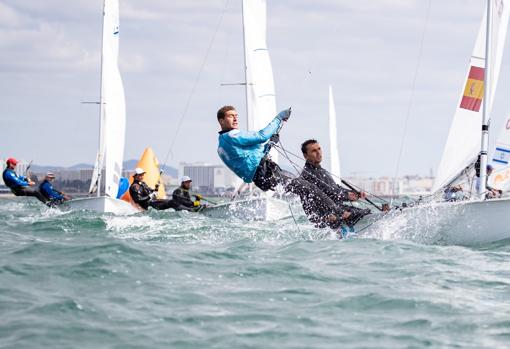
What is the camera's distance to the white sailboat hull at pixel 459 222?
927cm

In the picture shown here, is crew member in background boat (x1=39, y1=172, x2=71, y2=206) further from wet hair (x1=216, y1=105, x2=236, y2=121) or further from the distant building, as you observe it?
the distant building

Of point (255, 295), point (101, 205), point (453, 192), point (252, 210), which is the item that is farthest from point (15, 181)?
point (255, 295)

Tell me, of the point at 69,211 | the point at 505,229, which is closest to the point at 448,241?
the point at 505,229

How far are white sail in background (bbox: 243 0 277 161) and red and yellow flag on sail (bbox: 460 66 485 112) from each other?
11.3 metres

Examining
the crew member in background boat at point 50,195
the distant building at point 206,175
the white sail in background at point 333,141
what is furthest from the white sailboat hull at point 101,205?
the distant building at point 206,175

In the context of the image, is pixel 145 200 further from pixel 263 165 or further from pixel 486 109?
pixel 486 109

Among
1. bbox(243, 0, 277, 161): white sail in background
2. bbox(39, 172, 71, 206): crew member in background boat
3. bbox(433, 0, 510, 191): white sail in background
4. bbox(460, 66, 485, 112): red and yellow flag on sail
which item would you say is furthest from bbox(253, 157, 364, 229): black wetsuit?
bbox(243, 0, 277, 161): white sail in background

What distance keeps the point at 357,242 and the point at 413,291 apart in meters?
2.88

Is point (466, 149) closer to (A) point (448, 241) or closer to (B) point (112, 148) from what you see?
(A) point (448, 241)

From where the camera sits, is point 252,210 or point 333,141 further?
point 333,141

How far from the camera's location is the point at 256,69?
75.0ft

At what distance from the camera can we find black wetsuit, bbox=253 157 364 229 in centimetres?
951

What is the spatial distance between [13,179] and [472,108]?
414 inches

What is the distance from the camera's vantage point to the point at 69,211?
60.3 ft
